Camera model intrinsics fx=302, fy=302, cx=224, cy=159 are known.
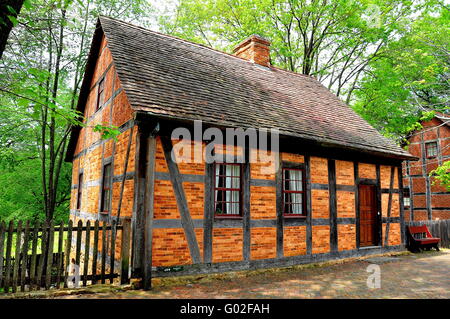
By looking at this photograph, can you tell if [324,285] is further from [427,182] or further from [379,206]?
[427,182]

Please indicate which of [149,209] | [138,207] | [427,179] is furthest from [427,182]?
[138,207]

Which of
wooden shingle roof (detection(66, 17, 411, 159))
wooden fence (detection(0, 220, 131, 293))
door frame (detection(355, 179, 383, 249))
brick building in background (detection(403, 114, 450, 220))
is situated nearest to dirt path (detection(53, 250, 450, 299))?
wooden fence (detection(0, 220, 131, 293))

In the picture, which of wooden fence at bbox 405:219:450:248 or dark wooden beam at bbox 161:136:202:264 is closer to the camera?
dark wooden beam at bbox 161:136:202:264

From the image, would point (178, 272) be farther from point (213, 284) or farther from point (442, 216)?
point (442, 216)

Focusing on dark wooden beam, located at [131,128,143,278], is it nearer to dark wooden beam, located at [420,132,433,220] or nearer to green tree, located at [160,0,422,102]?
green tree, located at [160,0,422,102]

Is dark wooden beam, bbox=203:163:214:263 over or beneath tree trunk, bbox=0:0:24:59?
beneath

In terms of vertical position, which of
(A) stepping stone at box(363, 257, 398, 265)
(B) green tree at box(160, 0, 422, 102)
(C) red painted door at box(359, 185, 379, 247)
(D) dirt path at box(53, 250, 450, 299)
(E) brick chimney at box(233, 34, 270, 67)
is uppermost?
(B) green tree at box(160, 0, 422, 102)

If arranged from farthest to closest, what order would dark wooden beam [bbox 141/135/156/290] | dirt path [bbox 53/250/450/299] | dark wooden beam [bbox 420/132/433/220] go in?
dark wooden beam [bbox 420/132/433/220]
dark wooden beam [bbox 141/135/156/290]
dirt path [bbox 53/250/450/299]

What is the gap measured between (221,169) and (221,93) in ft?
8.52

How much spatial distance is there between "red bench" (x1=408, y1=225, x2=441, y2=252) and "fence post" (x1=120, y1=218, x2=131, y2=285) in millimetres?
10458

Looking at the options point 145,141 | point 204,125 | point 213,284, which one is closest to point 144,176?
point 145,141

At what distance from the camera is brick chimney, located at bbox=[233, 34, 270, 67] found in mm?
13383

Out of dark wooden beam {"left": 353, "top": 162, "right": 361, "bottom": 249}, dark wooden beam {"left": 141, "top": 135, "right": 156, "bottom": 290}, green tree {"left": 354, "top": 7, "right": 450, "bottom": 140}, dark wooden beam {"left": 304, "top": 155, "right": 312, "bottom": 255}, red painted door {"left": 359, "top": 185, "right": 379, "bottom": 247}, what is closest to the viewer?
dark wooden beam {"left": 141, "top": 135, "right": 156, "bottom": 290}

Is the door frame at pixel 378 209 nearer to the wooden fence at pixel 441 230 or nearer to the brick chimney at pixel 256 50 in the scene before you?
the wooden fence at pixel 441 230
